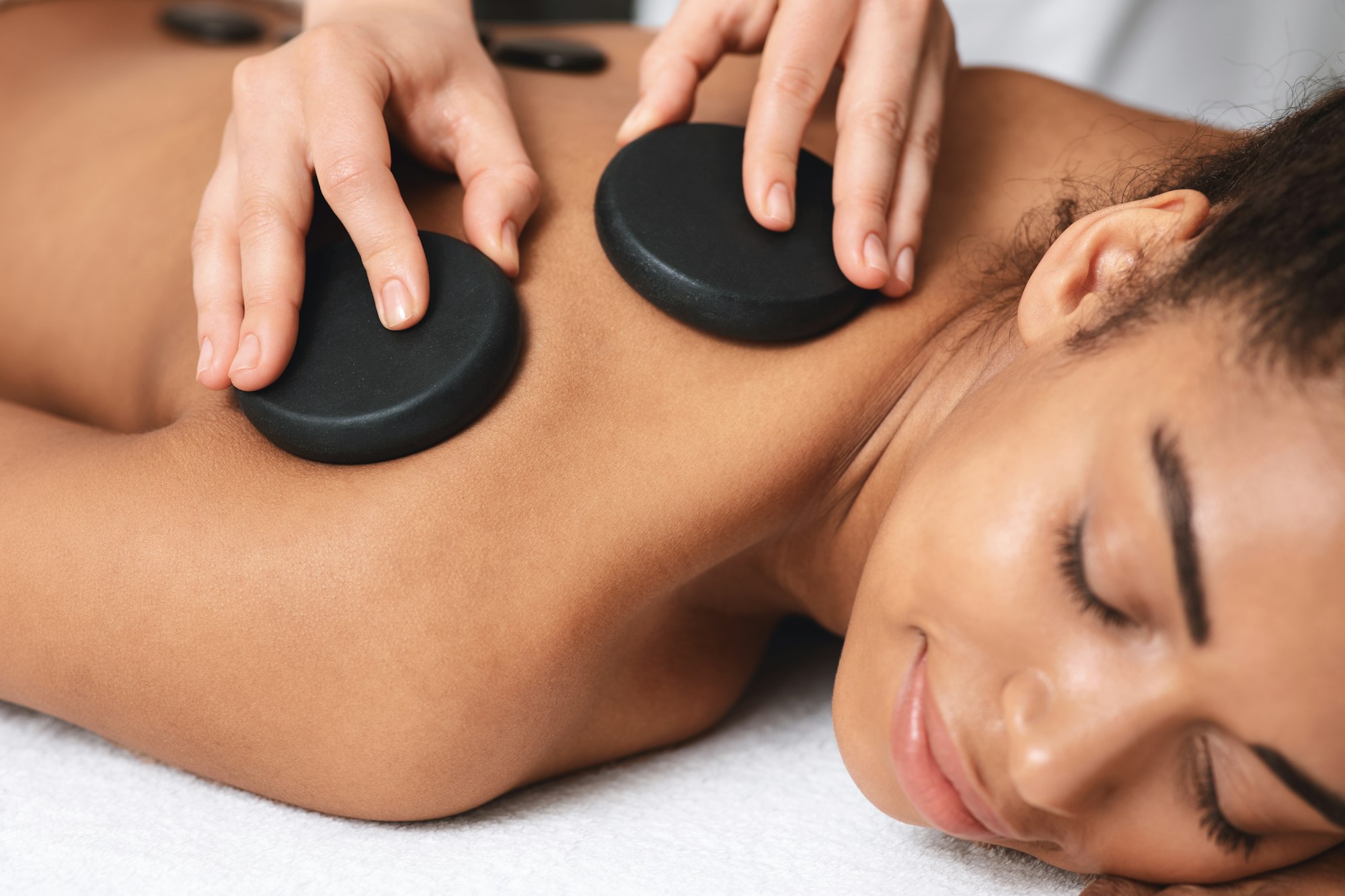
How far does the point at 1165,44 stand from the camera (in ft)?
5.50

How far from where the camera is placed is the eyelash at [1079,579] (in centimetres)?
60

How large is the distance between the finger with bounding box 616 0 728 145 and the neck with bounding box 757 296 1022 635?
30cm

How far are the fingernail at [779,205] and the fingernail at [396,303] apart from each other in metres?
0.28

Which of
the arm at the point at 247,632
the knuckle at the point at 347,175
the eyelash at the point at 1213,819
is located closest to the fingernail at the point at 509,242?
the knuckle at the point at 347,175

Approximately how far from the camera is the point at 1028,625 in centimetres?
61

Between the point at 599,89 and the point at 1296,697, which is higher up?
the point at 1296,697

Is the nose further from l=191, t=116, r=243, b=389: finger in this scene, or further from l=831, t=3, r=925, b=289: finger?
l=191, t=116, r=243, b=389: finger

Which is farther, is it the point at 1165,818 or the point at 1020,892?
the point at 1020,892

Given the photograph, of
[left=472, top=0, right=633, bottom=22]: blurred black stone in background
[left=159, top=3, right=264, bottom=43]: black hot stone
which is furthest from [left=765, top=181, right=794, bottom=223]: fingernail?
[left=472, top=0, right=633, bottom=22]: blurred black stone in background

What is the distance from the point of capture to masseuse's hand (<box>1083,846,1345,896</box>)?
2.20ft

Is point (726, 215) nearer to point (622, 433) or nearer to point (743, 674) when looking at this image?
point (622, 433)

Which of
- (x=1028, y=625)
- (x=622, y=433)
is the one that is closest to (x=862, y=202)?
(x=622, y=433)

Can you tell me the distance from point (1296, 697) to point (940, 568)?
0.19 metres

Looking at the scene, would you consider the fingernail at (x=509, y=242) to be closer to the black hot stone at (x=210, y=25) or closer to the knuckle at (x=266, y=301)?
the knuckle at (x=266, y=301)
